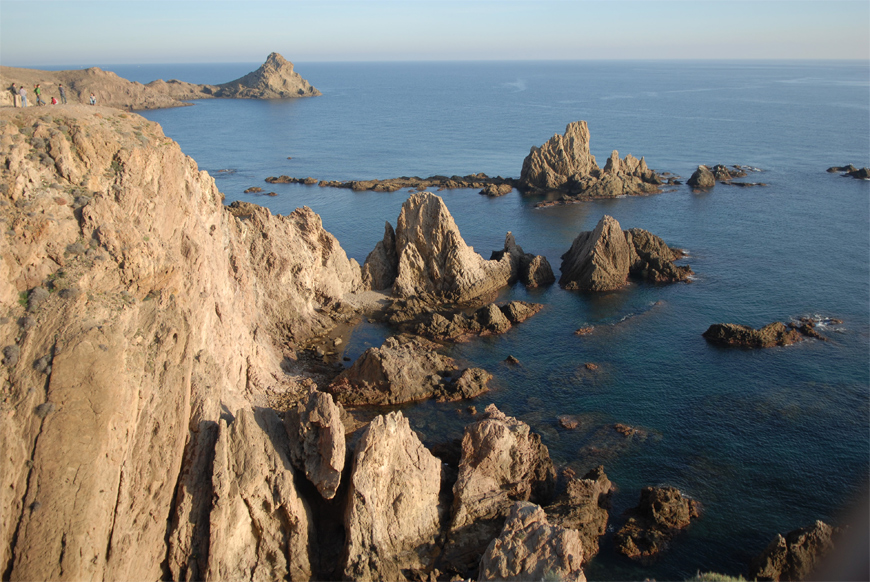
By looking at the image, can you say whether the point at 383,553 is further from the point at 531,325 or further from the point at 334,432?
the point at 531,325

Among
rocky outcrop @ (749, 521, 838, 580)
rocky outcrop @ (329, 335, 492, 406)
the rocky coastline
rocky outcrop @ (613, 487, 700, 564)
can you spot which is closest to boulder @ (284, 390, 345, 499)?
the rocky coastline

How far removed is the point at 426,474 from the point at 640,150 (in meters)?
127

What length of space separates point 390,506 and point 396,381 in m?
15.1

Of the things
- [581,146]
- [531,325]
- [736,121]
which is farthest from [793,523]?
[736,121]

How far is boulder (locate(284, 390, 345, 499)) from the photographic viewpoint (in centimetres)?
2686

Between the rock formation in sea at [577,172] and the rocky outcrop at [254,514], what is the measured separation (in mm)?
85463

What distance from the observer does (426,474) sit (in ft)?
93.6

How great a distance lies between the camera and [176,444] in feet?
83.8

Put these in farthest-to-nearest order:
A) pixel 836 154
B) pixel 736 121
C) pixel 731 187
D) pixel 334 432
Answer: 1. pixel 736 121
2. pixel 836 154
3. pixel 731 187
4. pixel 334 432

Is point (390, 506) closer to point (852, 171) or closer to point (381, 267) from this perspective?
point (381, 267)

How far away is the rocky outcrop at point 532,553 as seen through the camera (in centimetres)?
2250

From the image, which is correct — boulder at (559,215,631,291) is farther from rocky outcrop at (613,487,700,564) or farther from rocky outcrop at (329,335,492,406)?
rocky outcrop at (613,487,700,564)

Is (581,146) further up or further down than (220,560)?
further up

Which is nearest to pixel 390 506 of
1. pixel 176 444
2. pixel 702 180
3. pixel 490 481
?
pixel 490 481
